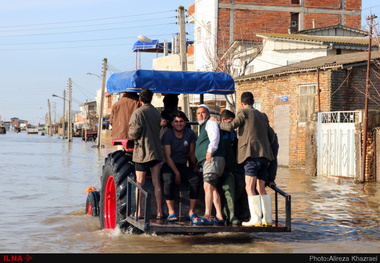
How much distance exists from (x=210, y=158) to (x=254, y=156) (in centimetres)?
63

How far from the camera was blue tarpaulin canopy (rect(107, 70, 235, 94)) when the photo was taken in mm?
9430

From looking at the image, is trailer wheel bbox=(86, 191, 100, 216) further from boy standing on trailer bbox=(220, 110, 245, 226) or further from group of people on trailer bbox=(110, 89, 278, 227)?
boy standing on trailer bbox=(220, 110, 245, 226)

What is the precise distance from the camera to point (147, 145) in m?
8.55

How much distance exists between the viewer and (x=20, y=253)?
8.29 meters

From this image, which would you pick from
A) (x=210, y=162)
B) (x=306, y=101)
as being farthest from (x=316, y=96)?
(x=210, y=162)

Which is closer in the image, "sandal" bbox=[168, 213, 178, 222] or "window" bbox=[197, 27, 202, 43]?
"sandal" bbox=[168, 213, 178, 222]

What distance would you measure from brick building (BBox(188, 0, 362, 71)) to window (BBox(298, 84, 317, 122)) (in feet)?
67.5

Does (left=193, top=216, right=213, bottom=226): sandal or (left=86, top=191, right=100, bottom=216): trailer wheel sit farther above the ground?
(left=193, top=216, right=213, bottom=226): sandal

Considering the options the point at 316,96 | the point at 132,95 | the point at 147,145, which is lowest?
the point at 147,145

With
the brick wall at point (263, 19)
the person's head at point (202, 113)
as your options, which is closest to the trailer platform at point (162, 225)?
the person's head at point (202, 113)

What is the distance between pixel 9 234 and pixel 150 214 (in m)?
2.92

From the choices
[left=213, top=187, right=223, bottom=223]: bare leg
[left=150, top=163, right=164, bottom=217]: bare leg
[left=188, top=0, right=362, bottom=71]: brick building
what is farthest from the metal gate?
[left=188, top=0, right=362, bottom=71]: brick building

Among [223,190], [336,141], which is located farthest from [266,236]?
[336,141]

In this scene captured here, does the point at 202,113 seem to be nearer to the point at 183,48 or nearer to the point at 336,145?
the point at 336,145
